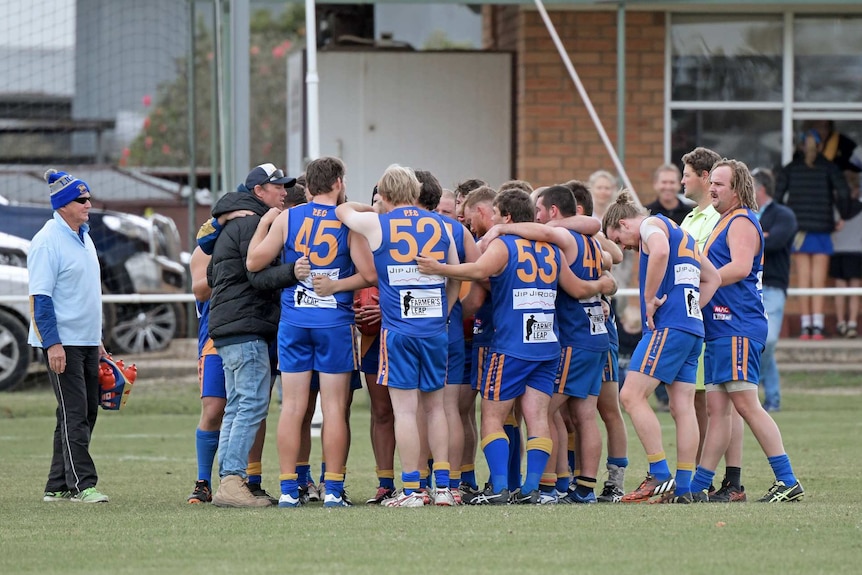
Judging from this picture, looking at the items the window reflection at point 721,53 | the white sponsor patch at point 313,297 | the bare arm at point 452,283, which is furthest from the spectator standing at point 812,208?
the white sponsor patch at point 313,297

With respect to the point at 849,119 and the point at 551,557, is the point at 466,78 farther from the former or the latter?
the point at 551,557

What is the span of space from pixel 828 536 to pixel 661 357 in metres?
1.74

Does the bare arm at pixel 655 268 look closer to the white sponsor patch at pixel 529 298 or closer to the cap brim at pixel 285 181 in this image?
the white sponsor patch at pixel 529 298

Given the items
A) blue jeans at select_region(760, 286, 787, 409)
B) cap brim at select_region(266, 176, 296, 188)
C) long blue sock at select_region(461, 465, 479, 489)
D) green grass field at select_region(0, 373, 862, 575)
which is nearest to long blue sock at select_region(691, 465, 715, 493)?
green grass field at select_region(0, 373, 862, 575)

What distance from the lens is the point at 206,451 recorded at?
29.1ft

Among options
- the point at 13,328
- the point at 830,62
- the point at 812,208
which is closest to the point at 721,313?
the point at 812,208

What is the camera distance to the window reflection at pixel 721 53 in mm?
17672

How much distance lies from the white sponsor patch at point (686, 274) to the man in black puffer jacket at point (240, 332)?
2.22m

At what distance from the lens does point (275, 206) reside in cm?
866

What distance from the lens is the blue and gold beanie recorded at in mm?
9008

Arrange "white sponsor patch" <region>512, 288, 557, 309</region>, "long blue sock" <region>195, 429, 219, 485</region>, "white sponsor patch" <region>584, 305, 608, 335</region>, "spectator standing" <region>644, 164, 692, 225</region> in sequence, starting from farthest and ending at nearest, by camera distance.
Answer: "spectator standing" <region>644, 164, 692, 225</region> < "long blue sock" <region>195, 429, 219, 485</region> < "white sponsor patch" <region>584, 305, 608, 335</region> < "white sponsor patch" <region>512, 288, 557, 309</region>

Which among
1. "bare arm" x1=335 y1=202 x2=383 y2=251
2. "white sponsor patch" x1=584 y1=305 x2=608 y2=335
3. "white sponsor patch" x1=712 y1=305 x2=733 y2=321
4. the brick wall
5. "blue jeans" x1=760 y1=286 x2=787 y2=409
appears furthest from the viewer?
the brick wall

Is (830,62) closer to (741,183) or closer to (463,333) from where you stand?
(741,183)

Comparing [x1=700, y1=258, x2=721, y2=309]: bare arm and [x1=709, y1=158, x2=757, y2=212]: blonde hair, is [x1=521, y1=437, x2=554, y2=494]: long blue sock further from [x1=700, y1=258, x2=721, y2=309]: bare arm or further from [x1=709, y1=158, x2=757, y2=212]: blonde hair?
[x1=709, y1=158, x2=757, y2=212]: blonde hair
